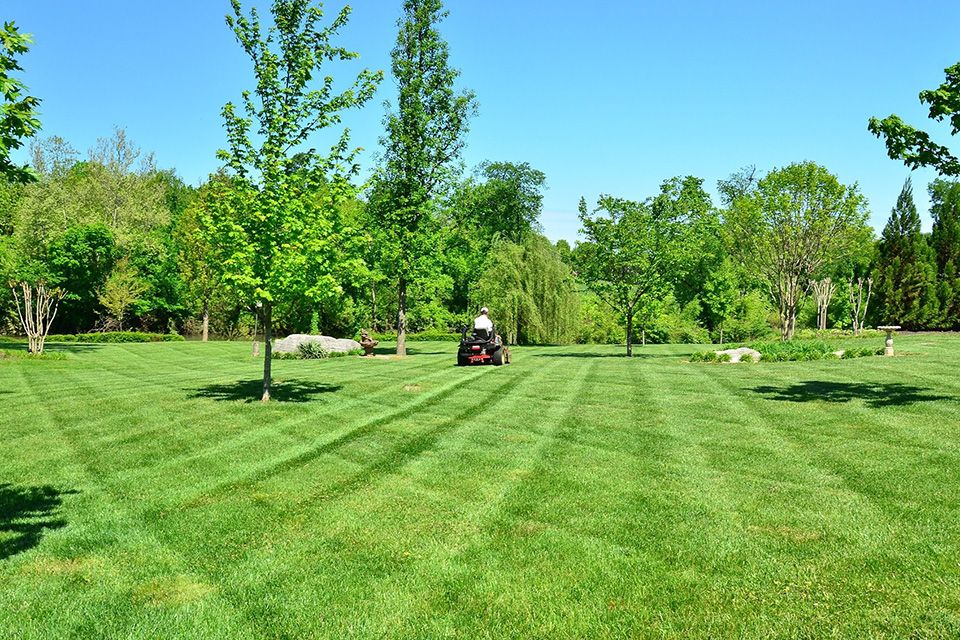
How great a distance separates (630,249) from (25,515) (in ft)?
71.9

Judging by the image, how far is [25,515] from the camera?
5.84 m

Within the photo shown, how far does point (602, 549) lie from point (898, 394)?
379 inches

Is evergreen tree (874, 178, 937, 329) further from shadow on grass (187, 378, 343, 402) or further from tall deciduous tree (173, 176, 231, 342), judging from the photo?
tall deciduous tree (173, 176, 231, 342)

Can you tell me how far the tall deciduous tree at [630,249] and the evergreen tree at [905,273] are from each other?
22.9 m

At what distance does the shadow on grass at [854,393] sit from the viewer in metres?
11.0

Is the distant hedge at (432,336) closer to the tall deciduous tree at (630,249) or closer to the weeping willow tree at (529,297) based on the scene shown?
the weeping willow tree at (529,297)

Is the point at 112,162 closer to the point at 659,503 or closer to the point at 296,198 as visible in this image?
the point at 296,198

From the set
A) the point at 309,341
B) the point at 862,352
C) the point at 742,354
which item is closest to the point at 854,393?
the point at 742,354

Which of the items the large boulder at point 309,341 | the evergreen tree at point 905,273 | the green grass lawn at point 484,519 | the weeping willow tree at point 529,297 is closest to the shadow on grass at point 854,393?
the green grass lawn at point 484,519

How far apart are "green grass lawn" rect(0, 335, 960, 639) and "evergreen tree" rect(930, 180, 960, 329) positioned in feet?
108

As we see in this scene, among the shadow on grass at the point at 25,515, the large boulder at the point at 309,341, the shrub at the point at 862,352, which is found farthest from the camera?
the large boulder at the point at 309,341

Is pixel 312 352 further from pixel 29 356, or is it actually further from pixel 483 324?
pixel 29 356

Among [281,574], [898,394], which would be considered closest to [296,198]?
[281,574]

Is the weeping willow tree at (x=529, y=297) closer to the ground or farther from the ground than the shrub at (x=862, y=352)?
farther from the ground
